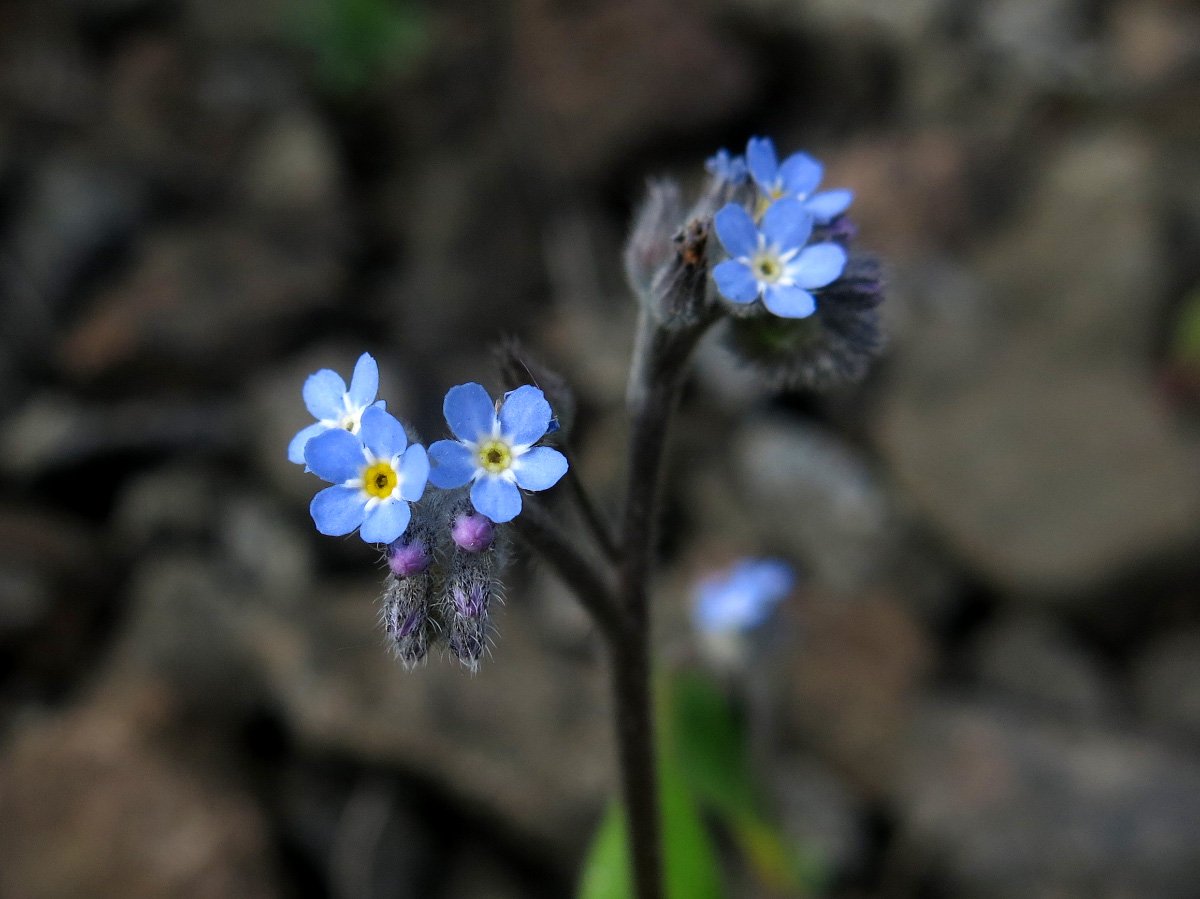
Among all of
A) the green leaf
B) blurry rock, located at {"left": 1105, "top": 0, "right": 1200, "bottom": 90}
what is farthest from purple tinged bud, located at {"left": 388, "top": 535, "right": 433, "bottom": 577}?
blurry rock, located at {"left": 1105, "top": 0, "right": 1200, "bottom": 90}

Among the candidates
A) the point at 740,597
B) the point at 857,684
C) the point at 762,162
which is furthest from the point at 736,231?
the point at 857,684

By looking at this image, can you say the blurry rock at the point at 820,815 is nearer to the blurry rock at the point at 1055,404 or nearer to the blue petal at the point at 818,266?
the blurry rock at the point at 1055,404

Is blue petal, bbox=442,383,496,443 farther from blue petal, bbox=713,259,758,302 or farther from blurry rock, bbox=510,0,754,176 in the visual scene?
blurry rock, bbox=510,0,754,176

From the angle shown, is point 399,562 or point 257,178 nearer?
point 399,562

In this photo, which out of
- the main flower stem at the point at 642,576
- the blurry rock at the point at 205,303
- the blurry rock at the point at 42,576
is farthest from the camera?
the blurry rock at the point at 205,303

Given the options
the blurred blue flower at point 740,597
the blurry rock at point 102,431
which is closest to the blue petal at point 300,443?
the blurred blue flower at point 740,597

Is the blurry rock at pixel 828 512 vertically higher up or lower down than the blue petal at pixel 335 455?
higher up

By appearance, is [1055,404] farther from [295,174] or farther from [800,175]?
[295,174]

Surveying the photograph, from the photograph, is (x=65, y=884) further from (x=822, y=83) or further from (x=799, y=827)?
(x=822, y=83)

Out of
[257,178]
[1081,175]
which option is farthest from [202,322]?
[1081,175]
